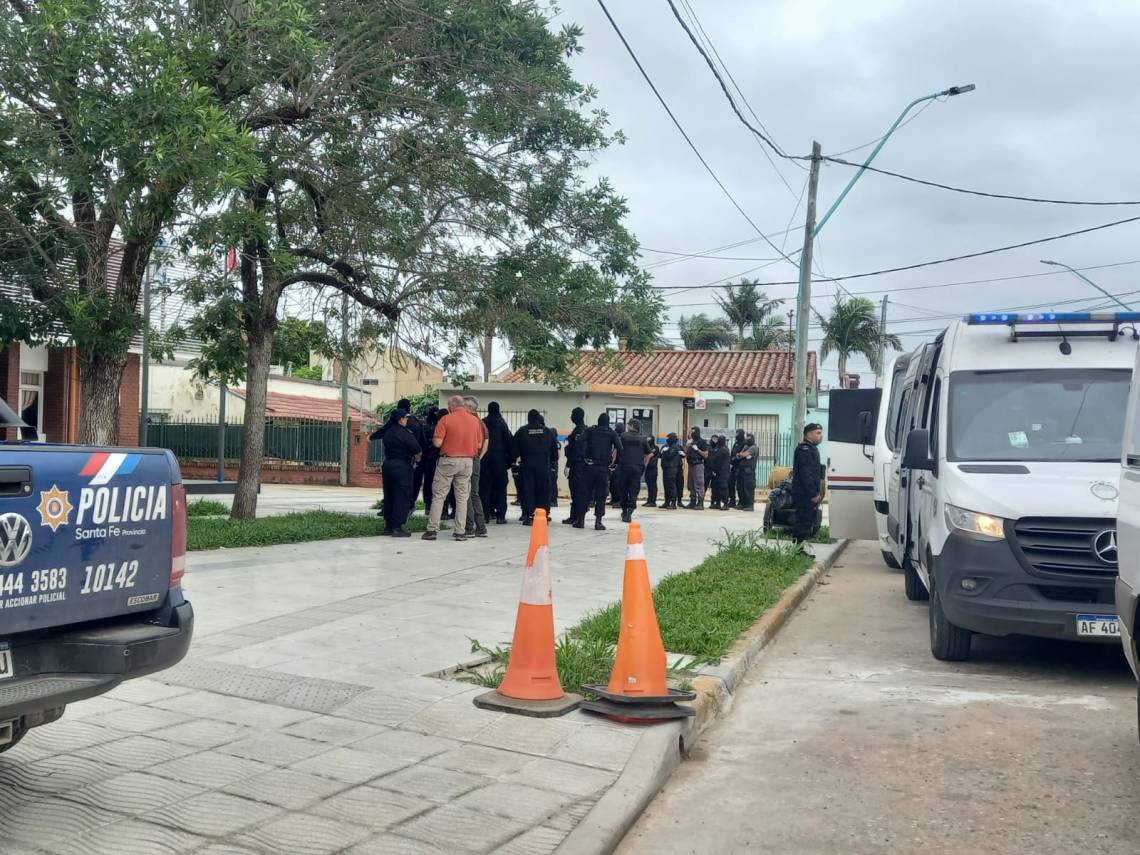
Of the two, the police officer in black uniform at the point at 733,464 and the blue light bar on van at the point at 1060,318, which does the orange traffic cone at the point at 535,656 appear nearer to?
the blue light bar on van at the point at 1060,318

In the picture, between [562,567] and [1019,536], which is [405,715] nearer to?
[1019,536]

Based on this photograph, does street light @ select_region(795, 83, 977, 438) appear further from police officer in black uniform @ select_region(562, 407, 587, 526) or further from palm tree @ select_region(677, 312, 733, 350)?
palm tree @ select_region(677, 312, 733, 350)

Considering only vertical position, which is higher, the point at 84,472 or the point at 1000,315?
the point at 1000,315

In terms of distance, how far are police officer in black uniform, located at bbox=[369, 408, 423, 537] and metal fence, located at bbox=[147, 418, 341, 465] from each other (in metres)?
18.3

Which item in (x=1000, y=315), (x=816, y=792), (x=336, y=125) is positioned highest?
(x=336, y=125)

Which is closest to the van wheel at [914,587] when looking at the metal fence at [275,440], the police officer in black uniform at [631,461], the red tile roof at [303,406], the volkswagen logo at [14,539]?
the police officer in black uniform at [631,461]

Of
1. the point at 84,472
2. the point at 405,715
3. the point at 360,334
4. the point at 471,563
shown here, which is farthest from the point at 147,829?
the point at 360,334

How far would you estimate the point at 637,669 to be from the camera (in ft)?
20.3

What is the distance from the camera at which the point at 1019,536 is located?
743 cm

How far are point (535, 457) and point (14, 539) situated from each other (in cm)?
1243

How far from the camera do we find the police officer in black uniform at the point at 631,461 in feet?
61.1

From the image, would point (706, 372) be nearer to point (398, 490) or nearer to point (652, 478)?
point (652, 478)

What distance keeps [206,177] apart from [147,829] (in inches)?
263

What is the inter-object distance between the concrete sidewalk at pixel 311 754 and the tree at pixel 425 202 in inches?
216
